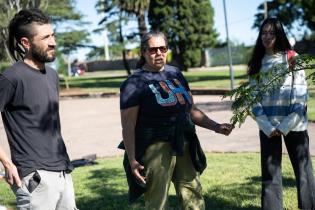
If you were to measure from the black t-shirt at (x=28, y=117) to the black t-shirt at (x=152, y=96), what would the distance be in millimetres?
645

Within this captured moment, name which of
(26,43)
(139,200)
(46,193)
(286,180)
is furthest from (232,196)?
(26,43)

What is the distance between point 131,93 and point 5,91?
0.96 m

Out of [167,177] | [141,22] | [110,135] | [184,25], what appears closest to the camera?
[167,177]

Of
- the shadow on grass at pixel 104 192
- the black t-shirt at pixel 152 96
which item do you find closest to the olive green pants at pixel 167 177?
the black t-shirt at pixel 152 96

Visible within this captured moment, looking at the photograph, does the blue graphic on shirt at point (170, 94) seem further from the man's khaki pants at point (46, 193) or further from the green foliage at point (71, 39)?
the green foliage at point (71, 39)

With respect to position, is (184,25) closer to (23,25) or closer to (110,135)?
(110,135)

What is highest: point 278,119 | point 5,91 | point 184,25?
point 184,25

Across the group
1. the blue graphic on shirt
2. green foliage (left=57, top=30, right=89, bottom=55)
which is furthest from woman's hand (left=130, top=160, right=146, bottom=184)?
green foliage (left=57, top=30, right=89, bottom=55)

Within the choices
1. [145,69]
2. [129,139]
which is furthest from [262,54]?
[129,139]

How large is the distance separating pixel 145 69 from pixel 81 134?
9.10 meters

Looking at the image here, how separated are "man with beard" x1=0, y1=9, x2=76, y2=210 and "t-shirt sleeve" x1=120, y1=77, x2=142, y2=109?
0.56 m

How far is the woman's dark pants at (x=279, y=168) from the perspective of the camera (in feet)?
14.1

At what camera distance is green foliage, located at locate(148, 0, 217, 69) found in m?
47.2

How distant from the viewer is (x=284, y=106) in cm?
419
